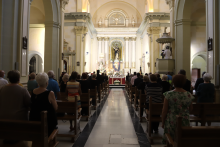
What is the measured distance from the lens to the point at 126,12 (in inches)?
1152

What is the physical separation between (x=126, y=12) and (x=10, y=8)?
2443 centimetres

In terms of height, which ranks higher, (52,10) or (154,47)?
(52,10)

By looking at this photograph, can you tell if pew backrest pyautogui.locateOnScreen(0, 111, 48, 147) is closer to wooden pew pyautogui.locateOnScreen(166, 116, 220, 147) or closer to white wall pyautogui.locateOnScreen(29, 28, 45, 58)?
wooden pew pyautogui.locateOnScreen(166, 116, 220, 147)

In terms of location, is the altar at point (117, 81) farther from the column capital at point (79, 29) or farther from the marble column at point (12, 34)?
the marble column at point (12, 34)

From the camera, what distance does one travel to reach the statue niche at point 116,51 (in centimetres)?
2952

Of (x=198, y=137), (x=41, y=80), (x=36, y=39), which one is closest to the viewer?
(x=198, y=137)

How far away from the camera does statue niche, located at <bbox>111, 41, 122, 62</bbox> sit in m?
29.5

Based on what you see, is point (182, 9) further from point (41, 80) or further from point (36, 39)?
point (36, 39)

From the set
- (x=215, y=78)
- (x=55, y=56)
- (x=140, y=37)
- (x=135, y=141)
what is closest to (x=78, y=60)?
Answer: (x=55, y=56)

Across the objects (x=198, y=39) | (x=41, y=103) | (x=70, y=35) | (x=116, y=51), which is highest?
(x=70, y=35)

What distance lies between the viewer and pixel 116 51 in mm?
29594

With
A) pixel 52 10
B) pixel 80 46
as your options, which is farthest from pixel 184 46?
pixel 80 46

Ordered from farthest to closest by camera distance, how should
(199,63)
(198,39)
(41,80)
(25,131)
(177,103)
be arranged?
(199,63) < (198,39) < (41,80) < (177,103) < (25,131)

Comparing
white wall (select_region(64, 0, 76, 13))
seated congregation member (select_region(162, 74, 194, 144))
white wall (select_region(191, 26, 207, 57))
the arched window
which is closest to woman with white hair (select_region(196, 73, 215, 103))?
seated congregation member (select_region(162, 74, 194, 144))
